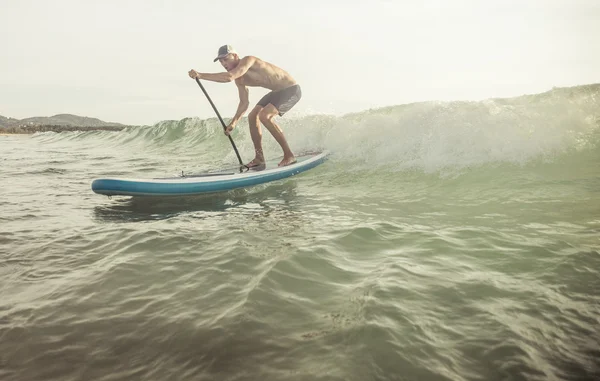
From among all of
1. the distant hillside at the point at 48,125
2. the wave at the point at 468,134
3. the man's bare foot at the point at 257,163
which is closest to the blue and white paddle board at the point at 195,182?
the man's bare foot at the point at 257,163

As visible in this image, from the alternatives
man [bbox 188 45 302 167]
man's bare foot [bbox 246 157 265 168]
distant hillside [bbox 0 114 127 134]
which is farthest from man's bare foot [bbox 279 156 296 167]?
distant hillside [bbox 0 114 127 134]

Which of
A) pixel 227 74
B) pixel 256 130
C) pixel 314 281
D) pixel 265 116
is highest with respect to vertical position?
pixel 227 74

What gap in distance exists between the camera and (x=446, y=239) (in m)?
3.54

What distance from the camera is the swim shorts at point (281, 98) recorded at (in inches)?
284

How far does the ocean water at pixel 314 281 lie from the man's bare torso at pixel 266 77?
2.03 metres

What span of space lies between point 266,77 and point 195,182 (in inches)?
95.1

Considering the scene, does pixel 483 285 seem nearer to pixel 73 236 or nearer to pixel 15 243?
pixel 73 236

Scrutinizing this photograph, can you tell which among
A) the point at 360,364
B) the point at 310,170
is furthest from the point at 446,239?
the point at 310,170

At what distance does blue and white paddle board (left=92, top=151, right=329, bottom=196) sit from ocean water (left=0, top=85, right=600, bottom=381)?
0.63ft

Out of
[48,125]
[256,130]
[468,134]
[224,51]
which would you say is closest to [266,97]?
[256,130]

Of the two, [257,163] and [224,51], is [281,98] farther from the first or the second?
[224,51]

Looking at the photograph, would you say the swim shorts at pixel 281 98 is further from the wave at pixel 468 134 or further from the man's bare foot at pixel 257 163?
the wave at pixel 468 134

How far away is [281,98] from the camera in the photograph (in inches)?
285

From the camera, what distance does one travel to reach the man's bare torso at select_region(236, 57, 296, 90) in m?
6.80
